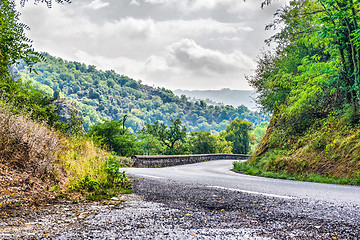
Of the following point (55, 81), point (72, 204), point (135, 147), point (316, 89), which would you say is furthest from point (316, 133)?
point (55, 81)

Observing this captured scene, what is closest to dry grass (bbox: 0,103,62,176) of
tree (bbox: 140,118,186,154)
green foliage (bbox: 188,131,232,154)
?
tree (bbox: 140,118,186,154)

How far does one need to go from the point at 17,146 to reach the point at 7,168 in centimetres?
61

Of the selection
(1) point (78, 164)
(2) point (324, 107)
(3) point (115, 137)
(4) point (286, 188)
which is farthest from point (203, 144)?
(1) point (78, 164)

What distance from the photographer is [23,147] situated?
5.12 m

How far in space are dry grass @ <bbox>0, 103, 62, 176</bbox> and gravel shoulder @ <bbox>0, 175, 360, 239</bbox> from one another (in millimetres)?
1507

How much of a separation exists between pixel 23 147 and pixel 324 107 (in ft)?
41.3

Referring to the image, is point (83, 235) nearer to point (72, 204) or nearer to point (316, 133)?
point (72, 204)

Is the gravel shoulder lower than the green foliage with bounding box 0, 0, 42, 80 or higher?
lower

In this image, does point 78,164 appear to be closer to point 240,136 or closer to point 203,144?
point 203,144

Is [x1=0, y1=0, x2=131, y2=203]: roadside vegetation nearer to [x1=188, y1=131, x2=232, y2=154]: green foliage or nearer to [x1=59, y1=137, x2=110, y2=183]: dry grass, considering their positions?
[x1=59, y1=137, x2=110, y2=183]: dry grass

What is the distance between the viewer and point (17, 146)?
16.6 ft

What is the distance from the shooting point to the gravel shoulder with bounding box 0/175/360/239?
235 centimetres

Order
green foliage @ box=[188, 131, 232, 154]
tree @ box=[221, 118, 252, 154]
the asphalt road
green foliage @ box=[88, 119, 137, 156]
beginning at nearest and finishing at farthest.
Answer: the asphalt road, green foliage @ box=[88, 119, 137, 156], green foliage @ box=[188, 131, 232, 154], tree @ box=[221, 118, 252, 154]

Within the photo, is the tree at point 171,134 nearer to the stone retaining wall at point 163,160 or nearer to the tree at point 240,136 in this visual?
the stone retaining wall at point 163,160
